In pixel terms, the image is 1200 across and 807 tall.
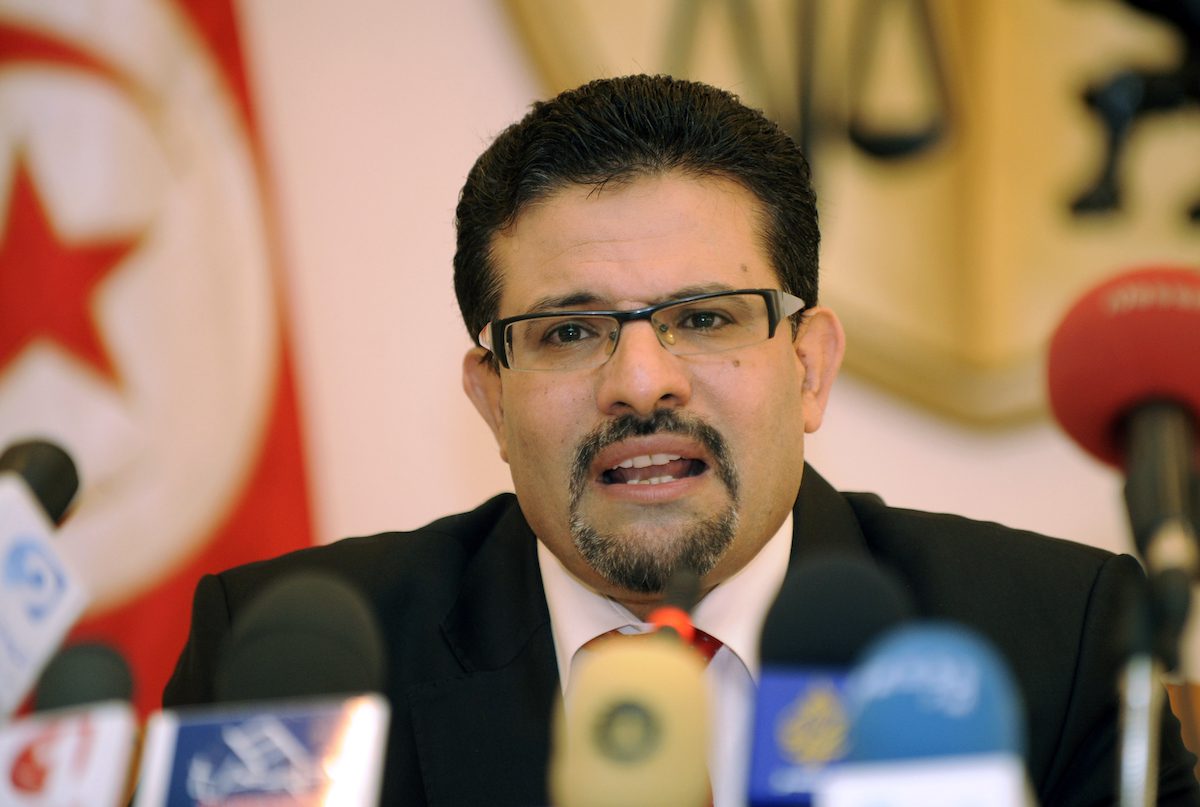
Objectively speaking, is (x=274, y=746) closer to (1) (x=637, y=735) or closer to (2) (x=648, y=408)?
(1) (x=637, y=735)

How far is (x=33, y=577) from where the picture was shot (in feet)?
3.72

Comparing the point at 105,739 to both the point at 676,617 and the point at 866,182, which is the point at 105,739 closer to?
the point at 676,617

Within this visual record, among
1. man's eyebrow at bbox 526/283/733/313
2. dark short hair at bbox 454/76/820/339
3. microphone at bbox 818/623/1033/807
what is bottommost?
microphone at bbox 818/623/1033/807

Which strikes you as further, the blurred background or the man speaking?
the blurred background

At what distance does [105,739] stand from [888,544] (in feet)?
5.27

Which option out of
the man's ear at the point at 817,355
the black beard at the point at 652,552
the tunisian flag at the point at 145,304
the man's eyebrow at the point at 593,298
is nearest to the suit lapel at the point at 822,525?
the man's ear at the point at 817,355

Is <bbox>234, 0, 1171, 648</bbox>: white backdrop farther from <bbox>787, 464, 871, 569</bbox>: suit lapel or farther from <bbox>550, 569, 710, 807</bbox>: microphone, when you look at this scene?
<bbox>550, 569, 710, 807</bbox>: microphone

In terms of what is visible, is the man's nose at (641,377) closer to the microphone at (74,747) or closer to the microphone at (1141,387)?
→ the microphone at (1141,387)

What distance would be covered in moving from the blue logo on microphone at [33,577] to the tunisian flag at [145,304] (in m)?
1.93

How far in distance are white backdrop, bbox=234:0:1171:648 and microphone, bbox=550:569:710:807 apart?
245 centimetres

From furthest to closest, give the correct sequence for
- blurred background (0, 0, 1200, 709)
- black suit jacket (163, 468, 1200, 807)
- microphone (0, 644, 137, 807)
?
blurred background (0, 0, 1200, 709)
black suit jacket (163, 468, 1200, 807)
microphone (0, 644, 137, 807)

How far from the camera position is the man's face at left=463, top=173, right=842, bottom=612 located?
2.01 m

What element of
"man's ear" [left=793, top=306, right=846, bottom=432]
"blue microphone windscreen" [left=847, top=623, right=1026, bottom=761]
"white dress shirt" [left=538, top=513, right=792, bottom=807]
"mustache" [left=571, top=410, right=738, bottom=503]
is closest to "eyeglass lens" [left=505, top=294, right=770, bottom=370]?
"mustache" [left=571, top=410, right=738, bottom=503]

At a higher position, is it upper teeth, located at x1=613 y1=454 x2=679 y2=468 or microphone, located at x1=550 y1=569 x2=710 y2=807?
upper teeth, located at x1=613 y1=454 x2=679 y2=468
